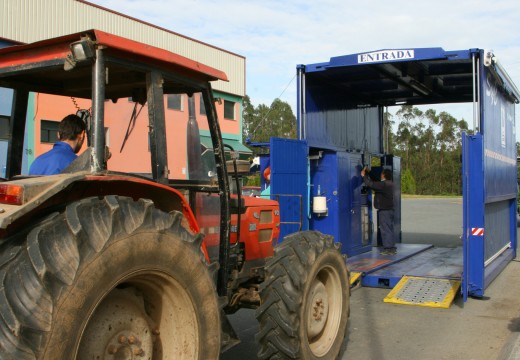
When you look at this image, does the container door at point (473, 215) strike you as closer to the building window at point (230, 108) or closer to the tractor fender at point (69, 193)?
the tractor fender at point (69, 193)

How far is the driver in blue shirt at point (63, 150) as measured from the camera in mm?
3473

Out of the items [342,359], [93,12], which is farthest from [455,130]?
[342,359]

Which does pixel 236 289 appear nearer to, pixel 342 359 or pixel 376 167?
pixel 342 359

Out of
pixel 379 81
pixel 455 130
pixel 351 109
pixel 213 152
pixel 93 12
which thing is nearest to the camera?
pixel 213 152

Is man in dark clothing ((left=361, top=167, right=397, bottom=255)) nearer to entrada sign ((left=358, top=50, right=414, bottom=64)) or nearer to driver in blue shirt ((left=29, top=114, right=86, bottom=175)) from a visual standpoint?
entrada sign ((left=358, top=50, right=414, bottom=64))

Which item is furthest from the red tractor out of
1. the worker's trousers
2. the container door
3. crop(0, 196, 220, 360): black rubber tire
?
the worker's trousers

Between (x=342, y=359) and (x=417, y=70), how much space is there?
22.0 ft

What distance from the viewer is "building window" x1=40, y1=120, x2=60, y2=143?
400 centimetres

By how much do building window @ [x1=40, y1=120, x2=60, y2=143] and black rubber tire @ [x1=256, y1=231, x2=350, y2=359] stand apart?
1.99 m

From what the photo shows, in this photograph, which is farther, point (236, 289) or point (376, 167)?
point (376, 167)

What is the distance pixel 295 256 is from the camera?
14.6 ft

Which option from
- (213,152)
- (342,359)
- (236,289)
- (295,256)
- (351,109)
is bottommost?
(342,359)

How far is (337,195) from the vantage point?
10.5 m

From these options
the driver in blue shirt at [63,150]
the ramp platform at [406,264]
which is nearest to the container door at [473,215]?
the ramp platform at [406,264]
